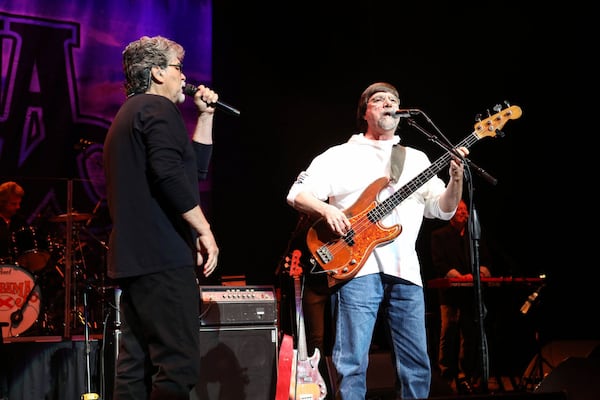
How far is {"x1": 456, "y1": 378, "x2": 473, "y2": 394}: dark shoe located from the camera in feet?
21.7

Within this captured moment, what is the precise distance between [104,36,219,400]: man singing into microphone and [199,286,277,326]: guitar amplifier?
6.08ft

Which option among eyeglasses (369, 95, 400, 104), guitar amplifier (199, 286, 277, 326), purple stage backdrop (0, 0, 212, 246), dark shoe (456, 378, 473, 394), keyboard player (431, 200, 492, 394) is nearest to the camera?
eyeglasses (369, 95, 400, 104)

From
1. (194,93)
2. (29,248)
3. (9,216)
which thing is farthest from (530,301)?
(9,216)

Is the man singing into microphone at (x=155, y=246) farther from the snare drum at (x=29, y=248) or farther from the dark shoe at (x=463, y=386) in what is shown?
the snare drum at (x=29, y=248)

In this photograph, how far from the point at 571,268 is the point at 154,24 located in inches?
215

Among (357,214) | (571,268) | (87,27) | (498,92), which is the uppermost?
(87,27)

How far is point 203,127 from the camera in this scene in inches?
131

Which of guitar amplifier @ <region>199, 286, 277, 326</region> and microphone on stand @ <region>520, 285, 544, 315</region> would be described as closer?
guitar amplifier @ <region>199, 286, 277, 326</region>

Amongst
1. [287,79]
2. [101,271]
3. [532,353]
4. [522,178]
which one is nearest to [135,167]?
[101,271]

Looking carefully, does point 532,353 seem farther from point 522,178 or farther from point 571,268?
point 522,178

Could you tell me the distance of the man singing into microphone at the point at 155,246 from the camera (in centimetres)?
277

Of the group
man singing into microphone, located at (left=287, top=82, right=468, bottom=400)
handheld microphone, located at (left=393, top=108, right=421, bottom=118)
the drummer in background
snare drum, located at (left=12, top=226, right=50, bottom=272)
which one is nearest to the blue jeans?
man singing into microphone, located at (left=287, top=82, right=468, bottom=400)

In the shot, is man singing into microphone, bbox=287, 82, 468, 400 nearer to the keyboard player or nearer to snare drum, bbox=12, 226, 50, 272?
the keyboard player

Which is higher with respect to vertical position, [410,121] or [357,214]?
[410,121]
